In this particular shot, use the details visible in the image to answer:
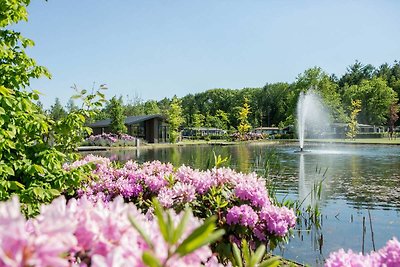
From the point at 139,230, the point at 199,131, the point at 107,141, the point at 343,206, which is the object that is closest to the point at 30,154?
the point at 139,230

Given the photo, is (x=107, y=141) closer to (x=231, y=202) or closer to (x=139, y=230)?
(x=231, y=202)

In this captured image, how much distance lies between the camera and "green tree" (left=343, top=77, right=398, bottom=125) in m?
63.4

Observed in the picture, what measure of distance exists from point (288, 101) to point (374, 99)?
15.1 m

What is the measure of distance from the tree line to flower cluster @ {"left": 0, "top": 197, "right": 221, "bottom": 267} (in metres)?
43.0

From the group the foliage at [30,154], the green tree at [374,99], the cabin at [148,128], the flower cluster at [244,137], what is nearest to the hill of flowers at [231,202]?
the foliage at [30,154]

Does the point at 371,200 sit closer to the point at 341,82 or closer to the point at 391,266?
the point at 391,266

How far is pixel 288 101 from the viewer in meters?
71.8

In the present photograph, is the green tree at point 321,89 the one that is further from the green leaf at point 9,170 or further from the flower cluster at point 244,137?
the green leaf at point 9,170

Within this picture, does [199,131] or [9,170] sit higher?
[9,170]

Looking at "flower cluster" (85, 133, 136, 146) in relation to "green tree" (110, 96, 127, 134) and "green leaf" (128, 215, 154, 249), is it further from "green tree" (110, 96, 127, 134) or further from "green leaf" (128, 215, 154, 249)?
"green leaf" (128, 215, 154, 249)

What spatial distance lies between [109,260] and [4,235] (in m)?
0.19

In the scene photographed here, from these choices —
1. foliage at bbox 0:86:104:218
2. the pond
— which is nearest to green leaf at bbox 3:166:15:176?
foliage at bbox 0:86:104:218

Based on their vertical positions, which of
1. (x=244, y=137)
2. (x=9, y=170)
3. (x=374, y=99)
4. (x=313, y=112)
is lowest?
(x=244, y=137)

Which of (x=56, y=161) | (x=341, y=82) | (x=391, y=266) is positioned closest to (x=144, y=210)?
(x=56, y=161)
